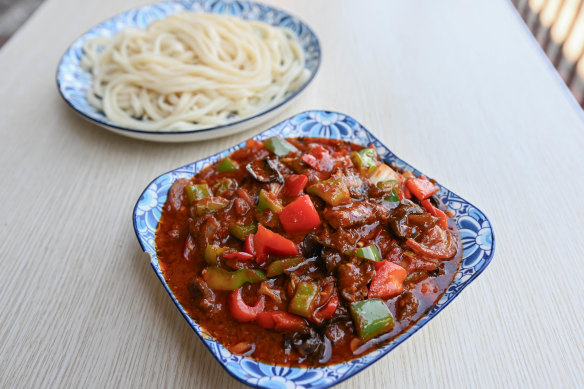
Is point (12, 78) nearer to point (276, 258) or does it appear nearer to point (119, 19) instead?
point (119, 19)

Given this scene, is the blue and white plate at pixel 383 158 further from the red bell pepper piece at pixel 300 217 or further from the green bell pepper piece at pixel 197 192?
the red bell pepper piece at pixel 300 217

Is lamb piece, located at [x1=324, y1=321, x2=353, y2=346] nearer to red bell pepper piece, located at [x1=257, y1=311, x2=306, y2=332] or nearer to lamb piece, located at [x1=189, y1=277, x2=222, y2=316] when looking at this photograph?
red bell pepper piece, located at [x1=257, y1=311, x2=306, y2=332]

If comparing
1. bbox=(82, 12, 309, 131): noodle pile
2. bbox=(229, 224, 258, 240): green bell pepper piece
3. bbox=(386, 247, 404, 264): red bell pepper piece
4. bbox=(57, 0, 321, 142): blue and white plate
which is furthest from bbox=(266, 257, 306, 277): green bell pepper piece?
bbox=(82, 12, 309, 131): noodle pile

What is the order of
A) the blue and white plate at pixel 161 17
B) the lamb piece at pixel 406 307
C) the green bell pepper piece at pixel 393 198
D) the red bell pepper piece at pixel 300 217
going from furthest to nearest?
the blue and white plate at pixel 161 17 → the green bell pepper piece at pixel 393 198 → the red bell pepper piece at pixel 300 217 → the lamb piece at pixel 406 307

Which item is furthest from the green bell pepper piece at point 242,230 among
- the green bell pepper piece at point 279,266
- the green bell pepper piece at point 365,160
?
the green bell pepper piece at point 365,160

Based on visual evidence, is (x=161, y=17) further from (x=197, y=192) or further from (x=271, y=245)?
(x=271, y=245)

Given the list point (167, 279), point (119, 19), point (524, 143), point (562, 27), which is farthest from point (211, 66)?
point (562, 27)

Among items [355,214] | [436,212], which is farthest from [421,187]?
[355,214]
